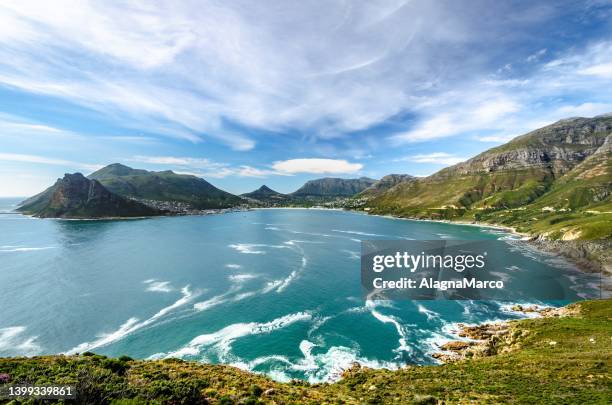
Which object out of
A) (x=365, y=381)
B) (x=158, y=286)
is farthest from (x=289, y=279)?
(x=365, y=381)

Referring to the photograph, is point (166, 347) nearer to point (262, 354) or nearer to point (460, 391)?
point (262, 354)

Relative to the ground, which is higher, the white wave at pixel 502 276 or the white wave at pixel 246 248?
the white wave at pixel 246 248

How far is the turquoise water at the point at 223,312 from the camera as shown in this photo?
5216 centimetres

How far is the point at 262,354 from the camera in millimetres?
51594

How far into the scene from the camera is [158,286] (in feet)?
289

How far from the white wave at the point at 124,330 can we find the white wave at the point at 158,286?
1154 cm

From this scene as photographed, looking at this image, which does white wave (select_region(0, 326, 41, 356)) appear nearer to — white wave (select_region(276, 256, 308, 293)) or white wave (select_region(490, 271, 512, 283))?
white wave (select_region(276, 256, 308, 293))

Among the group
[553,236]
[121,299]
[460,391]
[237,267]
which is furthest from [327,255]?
[553,236]

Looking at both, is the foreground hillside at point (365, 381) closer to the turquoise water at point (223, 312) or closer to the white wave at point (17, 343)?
the turquoise water at point (223, 312)

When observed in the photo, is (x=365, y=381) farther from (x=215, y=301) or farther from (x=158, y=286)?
(x=158, y=286)

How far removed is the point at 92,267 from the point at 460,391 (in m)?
127

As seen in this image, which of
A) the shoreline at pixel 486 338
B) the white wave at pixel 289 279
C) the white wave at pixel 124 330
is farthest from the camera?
the white wave at pixel 289 279

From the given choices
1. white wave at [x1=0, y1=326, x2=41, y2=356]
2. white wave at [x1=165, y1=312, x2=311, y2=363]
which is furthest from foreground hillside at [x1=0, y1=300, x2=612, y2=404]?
white wave at [x1=0, y1=326, x2=41, y2=356]

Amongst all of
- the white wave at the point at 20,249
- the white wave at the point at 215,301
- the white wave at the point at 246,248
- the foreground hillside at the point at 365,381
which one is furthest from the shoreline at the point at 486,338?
the white wave at the point at 20,249
